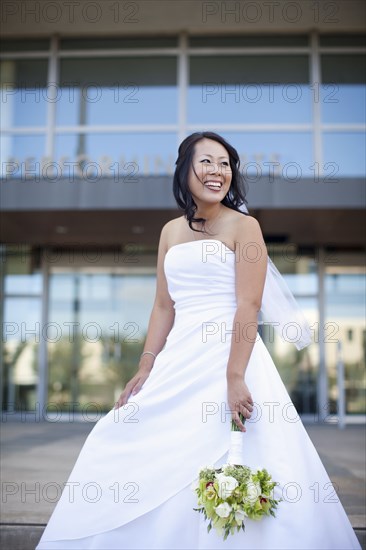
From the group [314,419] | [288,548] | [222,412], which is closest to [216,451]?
[222,412]

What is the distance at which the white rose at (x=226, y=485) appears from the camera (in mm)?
1888

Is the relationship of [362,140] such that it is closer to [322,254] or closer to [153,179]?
[322,254]

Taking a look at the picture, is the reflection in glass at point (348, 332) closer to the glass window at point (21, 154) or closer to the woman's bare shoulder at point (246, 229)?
the glass window at point (21, 154)

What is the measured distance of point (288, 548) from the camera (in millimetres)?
1975

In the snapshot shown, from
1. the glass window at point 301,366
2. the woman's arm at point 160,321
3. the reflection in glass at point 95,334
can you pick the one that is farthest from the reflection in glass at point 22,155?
the woman's arm at point 160,321

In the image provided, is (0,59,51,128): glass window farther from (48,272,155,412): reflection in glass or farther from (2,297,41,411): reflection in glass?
(2,297,41,411): reflection in glass

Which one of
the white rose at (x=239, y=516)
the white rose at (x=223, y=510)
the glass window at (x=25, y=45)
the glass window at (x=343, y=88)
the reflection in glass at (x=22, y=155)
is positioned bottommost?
the white rose at (x=239, y=516)

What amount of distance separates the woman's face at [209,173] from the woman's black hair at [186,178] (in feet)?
0.05

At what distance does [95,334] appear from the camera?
11188 millimetres

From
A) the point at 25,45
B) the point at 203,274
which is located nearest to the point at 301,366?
the point at 25,45

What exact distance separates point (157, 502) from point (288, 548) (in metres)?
0.43

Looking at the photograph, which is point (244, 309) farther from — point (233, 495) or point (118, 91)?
point (118, 91)

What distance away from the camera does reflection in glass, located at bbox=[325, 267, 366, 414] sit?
10.7 meters

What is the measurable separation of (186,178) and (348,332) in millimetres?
9066
